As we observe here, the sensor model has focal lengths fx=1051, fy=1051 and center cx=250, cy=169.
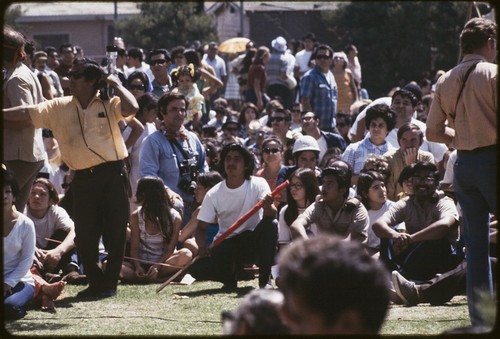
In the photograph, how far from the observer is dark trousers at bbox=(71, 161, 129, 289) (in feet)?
28.7

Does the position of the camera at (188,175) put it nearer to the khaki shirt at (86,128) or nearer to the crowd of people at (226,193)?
the crowd of people at (226,193)

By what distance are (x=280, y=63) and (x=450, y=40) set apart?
1228cm

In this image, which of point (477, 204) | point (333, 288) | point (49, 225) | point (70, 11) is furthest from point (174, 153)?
point (70, 11)

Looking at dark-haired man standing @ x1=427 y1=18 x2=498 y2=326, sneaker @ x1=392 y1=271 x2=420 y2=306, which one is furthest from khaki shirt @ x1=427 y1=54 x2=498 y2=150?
sneaker @ x1=392 y1=271 x2=420 y2=306

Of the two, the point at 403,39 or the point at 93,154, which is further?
the point at 403,39

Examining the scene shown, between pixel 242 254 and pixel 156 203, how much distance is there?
126cm

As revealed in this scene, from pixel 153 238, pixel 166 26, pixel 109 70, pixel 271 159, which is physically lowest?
pixel 153 238

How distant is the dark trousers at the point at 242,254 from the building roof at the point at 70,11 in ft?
108

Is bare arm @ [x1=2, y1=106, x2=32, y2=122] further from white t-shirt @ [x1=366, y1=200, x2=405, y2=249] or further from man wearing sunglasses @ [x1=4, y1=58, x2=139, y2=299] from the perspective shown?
white t-shirt @ [x1=366, y1=200, x2=405, y2=249]

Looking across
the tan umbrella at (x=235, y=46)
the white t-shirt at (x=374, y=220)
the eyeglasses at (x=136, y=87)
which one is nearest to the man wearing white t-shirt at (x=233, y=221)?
the white t-shirt at (x=374, y=220)

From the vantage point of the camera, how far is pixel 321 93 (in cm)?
1532

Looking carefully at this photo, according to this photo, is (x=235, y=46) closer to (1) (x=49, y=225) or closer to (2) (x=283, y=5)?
(2) (x=283, y=5)

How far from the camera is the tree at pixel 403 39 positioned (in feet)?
105

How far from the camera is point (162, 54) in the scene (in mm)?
13570
